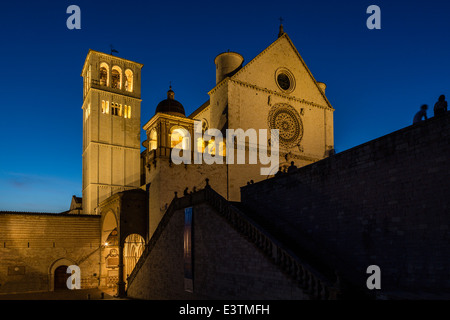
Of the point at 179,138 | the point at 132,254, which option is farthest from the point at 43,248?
the point at 179,138

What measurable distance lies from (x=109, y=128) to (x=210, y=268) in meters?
28.8

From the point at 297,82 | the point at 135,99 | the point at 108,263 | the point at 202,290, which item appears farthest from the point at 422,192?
the point at 135,99

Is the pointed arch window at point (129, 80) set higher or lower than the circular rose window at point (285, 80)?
higher

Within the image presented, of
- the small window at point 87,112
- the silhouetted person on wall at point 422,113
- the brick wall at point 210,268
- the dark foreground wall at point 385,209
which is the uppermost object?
the small window at point 87,112

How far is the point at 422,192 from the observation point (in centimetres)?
1175

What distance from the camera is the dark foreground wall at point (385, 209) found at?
11258 millimetres

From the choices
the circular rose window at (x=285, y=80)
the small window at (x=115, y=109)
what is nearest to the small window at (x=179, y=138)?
the circular rose window at (x=285, y=80)

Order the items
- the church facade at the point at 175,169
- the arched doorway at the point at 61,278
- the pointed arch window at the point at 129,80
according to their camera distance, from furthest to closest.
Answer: the pointed arch window at the point at 129,80
the arched doorway at the point at 61,278
the church facade at the point at 175,169

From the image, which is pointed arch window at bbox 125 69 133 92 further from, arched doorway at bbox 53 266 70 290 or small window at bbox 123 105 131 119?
arched doorway at bbox 53 266 70 290

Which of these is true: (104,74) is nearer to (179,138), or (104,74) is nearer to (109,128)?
(109,128)

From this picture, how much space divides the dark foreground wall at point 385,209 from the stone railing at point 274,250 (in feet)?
9.39

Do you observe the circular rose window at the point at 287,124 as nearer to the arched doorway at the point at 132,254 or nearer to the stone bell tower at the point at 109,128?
the arched doorway at the point at 132,254

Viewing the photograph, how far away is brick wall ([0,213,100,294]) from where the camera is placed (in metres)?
25.6

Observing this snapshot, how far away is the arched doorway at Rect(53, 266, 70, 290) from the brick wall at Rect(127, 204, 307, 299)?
693cm
